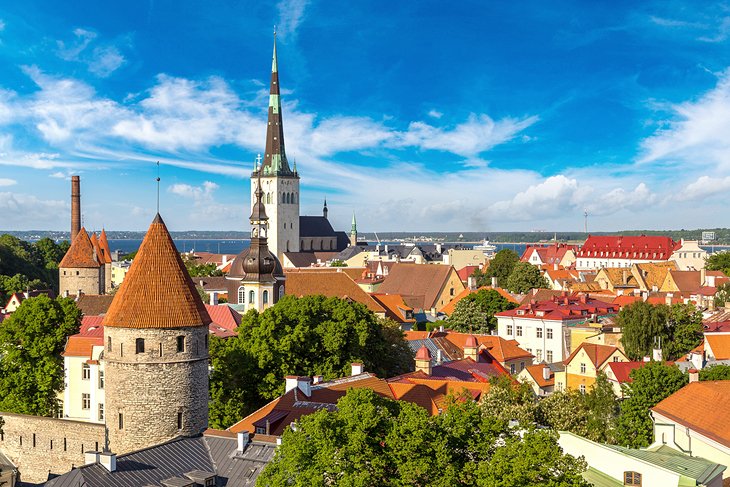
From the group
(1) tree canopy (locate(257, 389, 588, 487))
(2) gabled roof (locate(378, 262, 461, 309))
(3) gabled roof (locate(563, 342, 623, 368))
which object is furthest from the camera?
(2) gabled roof (locate(378, 262, 461, 309))

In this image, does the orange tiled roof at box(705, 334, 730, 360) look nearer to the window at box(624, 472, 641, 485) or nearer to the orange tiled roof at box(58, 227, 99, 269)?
the window at box(624, 472, 641, 485)

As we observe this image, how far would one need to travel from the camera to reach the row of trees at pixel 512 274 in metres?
95.2

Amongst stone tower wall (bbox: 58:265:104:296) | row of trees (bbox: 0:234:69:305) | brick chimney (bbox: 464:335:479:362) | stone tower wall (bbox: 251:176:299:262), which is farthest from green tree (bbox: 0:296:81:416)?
stone tower wall (bbox: 251:176:299:262)

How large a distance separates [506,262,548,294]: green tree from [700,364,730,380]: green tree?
5522cm

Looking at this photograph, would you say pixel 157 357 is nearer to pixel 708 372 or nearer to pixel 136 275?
pixel 136 275

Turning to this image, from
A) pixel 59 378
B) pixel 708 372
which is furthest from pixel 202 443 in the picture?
pixel 708 372

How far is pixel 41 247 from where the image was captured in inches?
4894

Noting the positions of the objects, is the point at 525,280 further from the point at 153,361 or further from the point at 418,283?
the point at 153,361

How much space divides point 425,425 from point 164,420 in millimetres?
11443

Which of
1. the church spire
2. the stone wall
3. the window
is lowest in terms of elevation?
the stone wall

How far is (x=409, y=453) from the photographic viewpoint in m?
19.6

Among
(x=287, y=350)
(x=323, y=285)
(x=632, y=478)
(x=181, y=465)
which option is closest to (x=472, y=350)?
(x=287, y=350)

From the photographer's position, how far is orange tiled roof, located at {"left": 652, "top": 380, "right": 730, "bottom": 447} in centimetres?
3009

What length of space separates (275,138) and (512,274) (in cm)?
5146
